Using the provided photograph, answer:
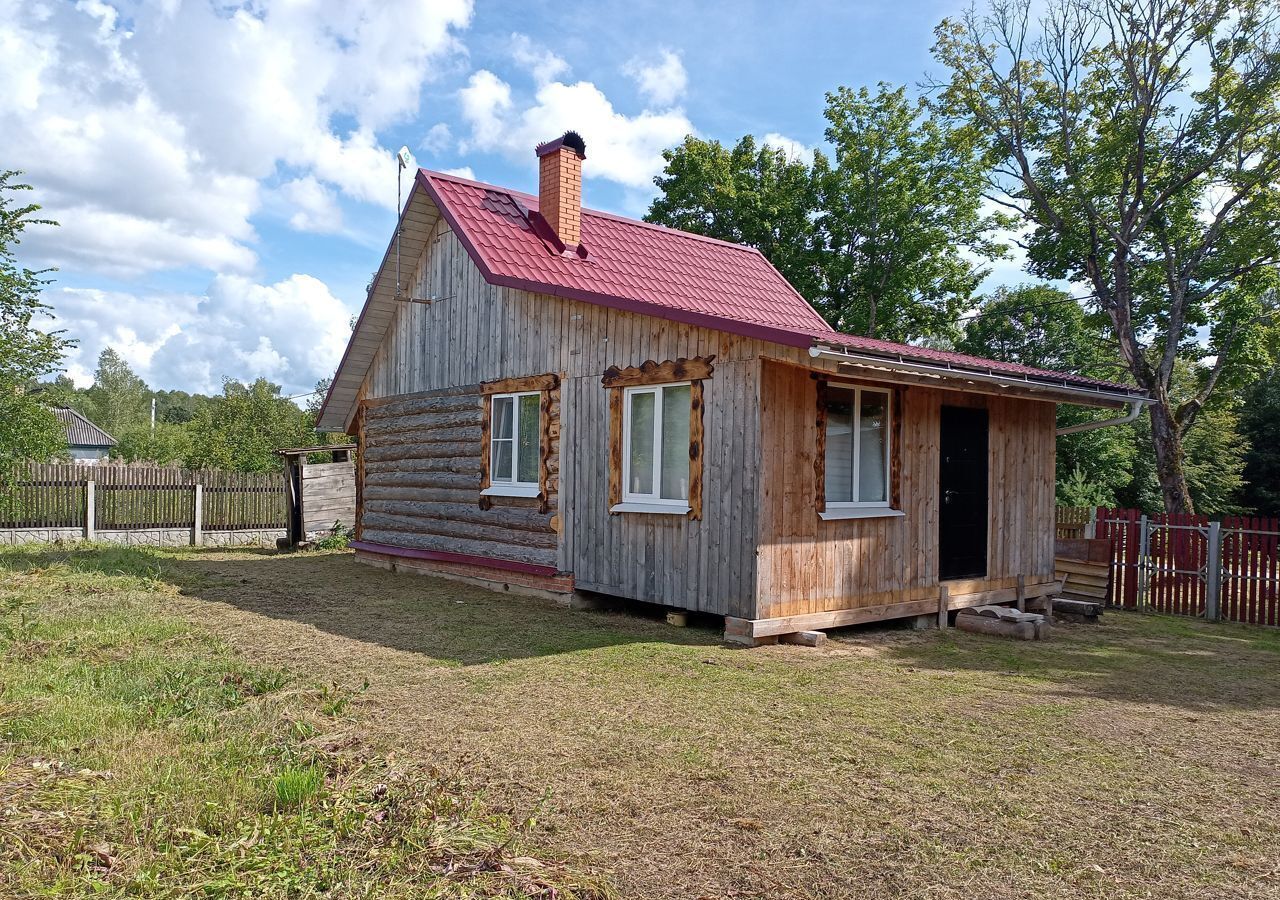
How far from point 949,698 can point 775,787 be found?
2.84 meters

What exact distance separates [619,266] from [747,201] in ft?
58.2

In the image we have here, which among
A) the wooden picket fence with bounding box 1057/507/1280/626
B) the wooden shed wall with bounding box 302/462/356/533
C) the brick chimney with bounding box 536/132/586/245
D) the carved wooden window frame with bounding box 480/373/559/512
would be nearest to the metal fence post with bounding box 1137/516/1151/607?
the wooden picket fence with bounding box 1057/507/1280/626

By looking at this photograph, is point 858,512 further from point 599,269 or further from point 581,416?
point 599,269

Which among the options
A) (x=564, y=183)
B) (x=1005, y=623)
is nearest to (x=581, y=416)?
(x=564, y=183)

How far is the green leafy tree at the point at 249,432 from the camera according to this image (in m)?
33.1

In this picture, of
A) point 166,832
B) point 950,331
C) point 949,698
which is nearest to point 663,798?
point 166,832

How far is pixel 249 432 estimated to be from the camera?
37062 millimetres

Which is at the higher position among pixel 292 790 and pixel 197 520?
pixel 197 520

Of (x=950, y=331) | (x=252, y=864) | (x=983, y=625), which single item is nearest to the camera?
(x=252, y=864)

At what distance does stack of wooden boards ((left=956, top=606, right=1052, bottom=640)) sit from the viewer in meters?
10.5

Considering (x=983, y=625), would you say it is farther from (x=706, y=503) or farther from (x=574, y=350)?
(x=574, y=350)

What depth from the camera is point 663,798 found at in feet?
15.9

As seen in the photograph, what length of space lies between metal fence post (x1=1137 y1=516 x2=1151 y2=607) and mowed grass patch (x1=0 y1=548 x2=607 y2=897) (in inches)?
481

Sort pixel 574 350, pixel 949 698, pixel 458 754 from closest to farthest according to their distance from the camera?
pixel 458 754 < pixel 949 698 < pixel 574 350
